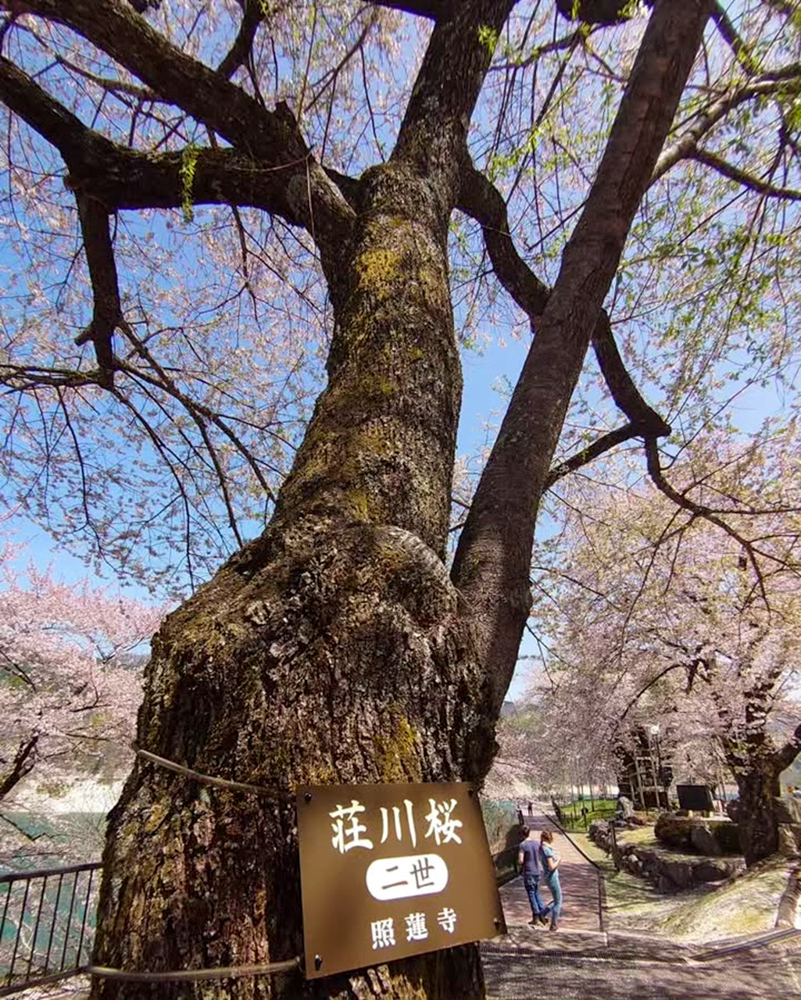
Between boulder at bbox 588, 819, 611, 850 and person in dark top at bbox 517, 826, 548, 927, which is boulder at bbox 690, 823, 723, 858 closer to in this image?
boulder at bbox 588, 819, 611, 850

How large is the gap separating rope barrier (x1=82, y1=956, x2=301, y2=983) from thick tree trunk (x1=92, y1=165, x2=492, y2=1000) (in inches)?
0.6

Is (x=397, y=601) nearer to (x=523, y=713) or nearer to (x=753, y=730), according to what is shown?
(x=753, y=730)

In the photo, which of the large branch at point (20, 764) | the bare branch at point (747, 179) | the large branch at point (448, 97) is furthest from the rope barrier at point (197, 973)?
the large branch at point (20, 764)

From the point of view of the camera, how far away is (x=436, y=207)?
2.05 meters

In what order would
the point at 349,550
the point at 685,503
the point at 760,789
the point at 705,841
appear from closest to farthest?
the point at 349,550, the point at 685,503, the point at 760,789, the point at 705,841

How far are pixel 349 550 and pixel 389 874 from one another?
578 mm

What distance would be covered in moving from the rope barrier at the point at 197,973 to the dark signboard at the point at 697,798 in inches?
729

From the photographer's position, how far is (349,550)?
117 centimetres

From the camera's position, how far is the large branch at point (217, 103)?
79.7 inches

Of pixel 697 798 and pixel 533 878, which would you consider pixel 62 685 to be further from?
pixel 697 798

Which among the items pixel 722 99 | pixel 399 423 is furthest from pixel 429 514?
pixel 722 99

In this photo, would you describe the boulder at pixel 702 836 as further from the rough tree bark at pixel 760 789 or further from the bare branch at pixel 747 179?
the bare branch at pixel 747 179

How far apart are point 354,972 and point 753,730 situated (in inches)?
411

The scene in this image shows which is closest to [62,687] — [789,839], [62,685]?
[62,685]
